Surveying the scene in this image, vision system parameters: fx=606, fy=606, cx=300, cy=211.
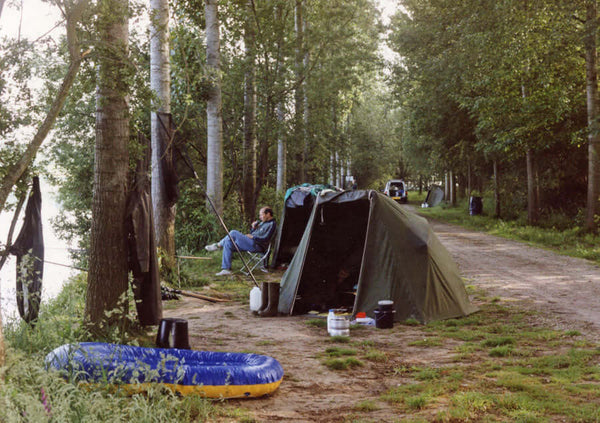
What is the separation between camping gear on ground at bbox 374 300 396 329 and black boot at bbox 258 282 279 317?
5.33ft

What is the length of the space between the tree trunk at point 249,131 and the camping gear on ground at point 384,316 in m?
9.43

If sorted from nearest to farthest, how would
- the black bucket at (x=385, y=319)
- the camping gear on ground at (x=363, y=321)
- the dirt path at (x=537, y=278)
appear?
the black bucket at (x=385, y=319) → the camping gear on ground at (x=363, y=321) → the dirt path at (x=537, y=278)

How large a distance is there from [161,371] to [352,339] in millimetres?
3005

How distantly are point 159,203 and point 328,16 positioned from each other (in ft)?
44.0

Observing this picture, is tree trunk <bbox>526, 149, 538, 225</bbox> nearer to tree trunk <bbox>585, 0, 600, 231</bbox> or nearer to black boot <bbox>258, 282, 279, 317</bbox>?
tree trunk <bbox>585, 0, 600, 231</bbox>

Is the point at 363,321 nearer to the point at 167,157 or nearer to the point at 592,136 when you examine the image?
the point at 167,157

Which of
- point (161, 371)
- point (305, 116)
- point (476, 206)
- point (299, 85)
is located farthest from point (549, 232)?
point (161, 371)

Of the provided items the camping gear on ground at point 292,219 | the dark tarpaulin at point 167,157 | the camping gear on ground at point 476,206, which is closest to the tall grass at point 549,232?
the camping gear on ground at point 476,206

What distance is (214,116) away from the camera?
47.3 feet

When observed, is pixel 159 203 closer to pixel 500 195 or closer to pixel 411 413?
pixel 411 413

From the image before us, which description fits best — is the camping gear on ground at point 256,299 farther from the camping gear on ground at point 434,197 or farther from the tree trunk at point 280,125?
the camping gear on ground at point 434,197

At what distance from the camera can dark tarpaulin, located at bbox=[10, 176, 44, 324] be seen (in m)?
5.98

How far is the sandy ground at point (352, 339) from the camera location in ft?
15.7

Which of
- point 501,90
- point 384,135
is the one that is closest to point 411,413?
point 501,90
